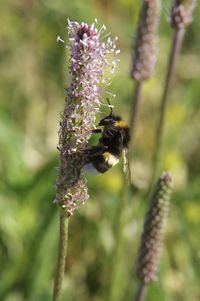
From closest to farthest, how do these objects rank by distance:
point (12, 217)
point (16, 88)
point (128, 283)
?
point (128, 283) → point (12, 217) → point (16, 88)

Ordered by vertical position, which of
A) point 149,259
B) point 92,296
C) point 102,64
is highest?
point 102,64

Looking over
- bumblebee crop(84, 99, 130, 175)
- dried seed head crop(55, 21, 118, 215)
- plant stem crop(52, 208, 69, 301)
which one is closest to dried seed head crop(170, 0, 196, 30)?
bumblebee crop(84, 99, 130, 175)

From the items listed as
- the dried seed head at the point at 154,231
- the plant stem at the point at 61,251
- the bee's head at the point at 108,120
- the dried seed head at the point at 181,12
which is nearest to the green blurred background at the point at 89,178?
the dried seed head at the point at 181,12

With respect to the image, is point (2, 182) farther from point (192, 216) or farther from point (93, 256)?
point (192, 216)

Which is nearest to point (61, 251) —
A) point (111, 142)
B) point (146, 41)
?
point (111, 142)

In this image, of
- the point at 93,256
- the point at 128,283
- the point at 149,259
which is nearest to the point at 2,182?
the point at 93,256

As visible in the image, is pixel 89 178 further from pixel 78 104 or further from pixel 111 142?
pixel 78 104
